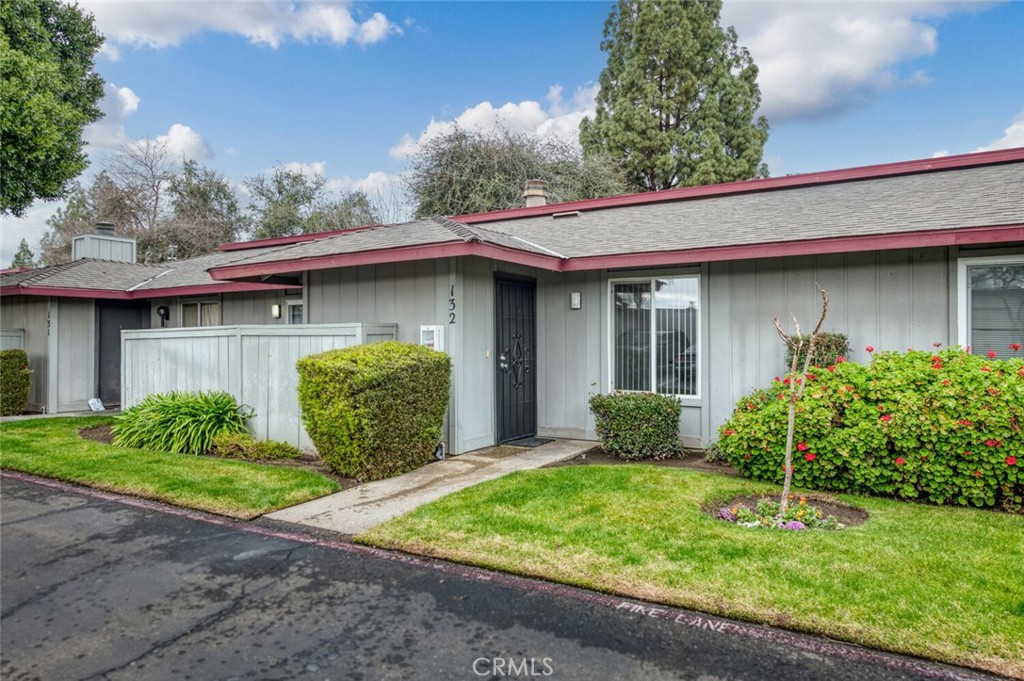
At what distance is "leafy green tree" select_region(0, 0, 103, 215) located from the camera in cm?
981

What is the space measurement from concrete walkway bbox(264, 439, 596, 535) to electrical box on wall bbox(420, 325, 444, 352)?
1.34 metres

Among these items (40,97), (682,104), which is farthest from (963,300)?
(682,104)

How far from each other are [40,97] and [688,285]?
34.6ft

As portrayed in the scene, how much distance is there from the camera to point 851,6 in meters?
11.8

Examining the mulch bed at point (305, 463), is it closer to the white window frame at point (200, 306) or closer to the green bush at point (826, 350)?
the white window frame at point (200, 306)

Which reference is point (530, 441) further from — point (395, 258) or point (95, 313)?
point (95, 313)

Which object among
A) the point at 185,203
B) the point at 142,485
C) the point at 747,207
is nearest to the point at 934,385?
the point at 747,207

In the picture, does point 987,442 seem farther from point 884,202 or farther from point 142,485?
point 142,485

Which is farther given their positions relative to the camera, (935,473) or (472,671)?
(935,473)

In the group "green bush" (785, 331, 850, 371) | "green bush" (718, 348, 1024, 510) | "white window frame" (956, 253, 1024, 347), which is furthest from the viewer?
"green bush" (785, 331, 850, 371)

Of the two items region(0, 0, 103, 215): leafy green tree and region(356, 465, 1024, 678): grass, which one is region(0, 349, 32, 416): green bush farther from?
region(356, 465, 1024, 678): grass

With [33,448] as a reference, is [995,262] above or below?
above

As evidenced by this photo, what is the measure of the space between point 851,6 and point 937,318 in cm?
839

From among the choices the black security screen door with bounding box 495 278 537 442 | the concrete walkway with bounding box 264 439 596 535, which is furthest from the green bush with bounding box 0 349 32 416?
the black security screen door with bounding box 495 278 537 442
